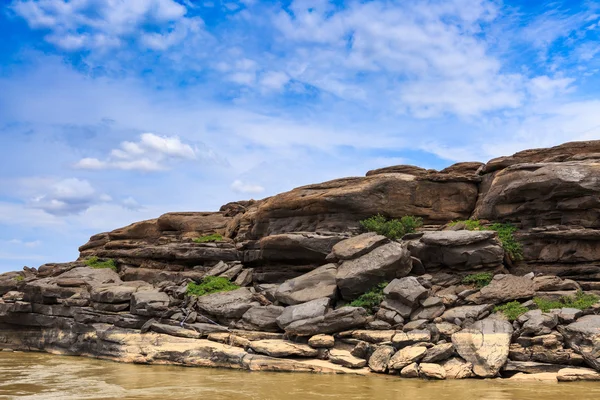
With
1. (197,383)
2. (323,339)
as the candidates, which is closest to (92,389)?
(197,383)

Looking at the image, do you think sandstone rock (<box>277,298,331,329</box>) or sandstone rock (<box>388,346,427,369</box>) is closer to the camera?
sandstone rock (<box>388,346,427,369</box>)

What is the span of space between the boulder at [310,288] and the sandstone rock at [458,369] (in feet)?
19.1

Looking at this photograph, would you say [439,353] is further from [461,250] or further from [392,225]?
[392,225]

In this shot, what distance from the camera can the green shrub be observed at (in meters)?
16.0

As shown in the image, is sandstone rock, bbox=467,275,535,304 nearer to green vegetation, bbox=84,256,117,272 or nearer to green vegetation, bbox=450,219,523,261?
green vegetation, bbox=450,219,523,261

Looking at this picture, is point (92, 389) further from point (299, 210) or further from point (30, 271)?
point (30, 271)

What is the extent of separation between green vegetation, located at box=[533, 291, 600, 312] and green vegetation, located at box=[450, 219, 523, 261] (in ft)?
11.2

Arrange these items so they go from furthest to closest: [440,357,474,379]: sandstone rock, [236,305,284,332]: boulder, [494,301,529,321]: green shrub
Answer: [236,305,284,332]: boulder < [494,301,529,321]: green shrub < [440,357,474,379]: sandstone rock

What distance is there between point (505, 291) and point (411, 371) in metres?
5.67

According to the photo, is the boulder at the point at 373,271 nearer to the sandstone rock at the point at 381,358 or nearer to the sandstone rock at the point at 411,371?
the sandstone rock at the point at 381,358

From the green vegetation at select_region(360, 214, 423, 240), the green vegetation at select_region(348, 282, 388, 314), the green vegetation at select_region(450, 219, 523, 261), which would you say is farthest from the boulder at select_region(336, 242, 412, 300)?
the green vegetation at select_region(450, 219, 523, 261)

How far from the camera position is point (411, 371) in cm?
1391

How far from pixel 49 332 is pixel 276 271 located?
10.7 meters

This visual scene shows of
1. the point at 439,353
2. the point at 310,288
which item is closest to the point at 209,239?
the point at 310,288
